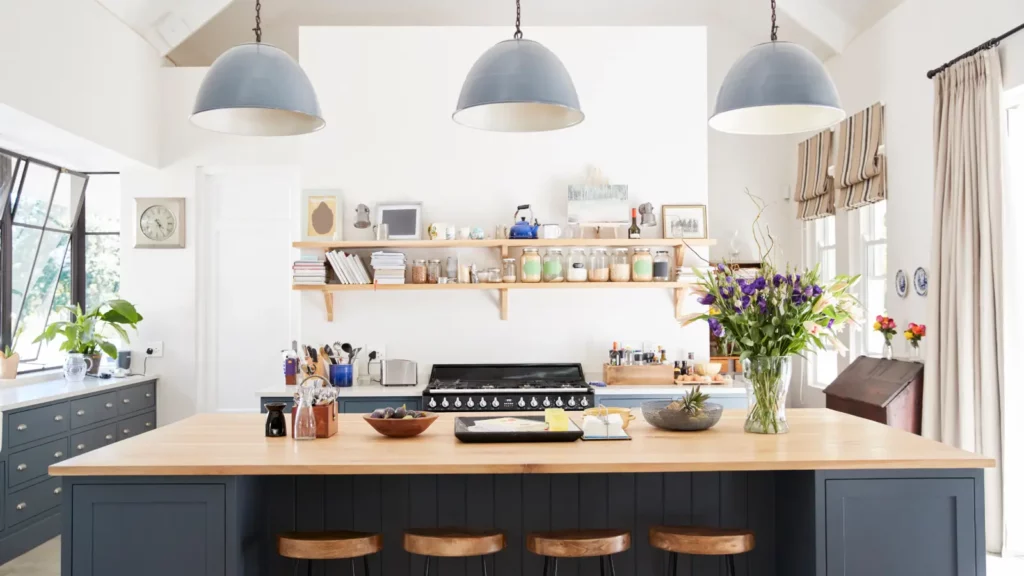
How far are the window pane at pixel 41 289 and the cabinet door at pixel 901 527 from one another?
5498mm

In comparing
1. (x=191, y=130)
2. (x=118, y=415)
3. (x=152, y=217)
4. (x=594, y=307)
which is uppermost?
(x=191, y=130)

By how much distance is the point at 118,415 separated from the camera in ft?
18.2

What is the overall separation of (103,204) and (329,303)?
2.45m

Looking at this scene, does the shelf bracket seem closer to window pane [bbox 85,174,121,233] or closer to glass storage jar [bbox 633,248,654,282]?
glass storage jar [bbox 633,248,654,282]

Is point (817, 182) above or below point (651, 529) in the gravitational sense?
above

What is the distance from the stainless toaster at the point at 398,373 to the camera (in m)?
5.24

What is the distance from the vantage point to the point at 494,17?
6805 millimetres

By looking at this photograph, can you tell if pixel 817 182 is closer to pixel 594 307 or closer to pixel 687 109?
pixel 687 109

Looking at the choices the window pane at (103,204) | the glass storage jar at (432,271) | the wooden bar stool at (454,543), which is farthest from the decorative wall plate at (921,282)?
the window pane at (103,204)

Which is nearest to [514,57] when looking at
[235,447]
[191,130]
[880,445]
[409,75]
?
[235,447]

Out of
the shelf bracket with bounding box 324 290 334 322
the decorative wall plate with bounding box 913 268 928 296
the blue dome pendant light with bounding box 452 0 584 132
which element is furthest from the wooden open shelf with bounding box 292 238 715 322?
Result: the blue dome pendant light with bounding box 452 0 584 132

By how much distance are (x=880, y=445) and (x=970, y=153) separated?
8.50ft

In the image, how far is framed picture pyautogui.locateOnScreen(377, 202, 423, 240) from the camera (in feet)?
17.7

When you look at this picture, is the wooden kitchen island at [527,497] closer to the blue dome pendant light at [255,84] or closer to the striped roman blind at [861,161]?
the blue dome pendant light at [255,84]
